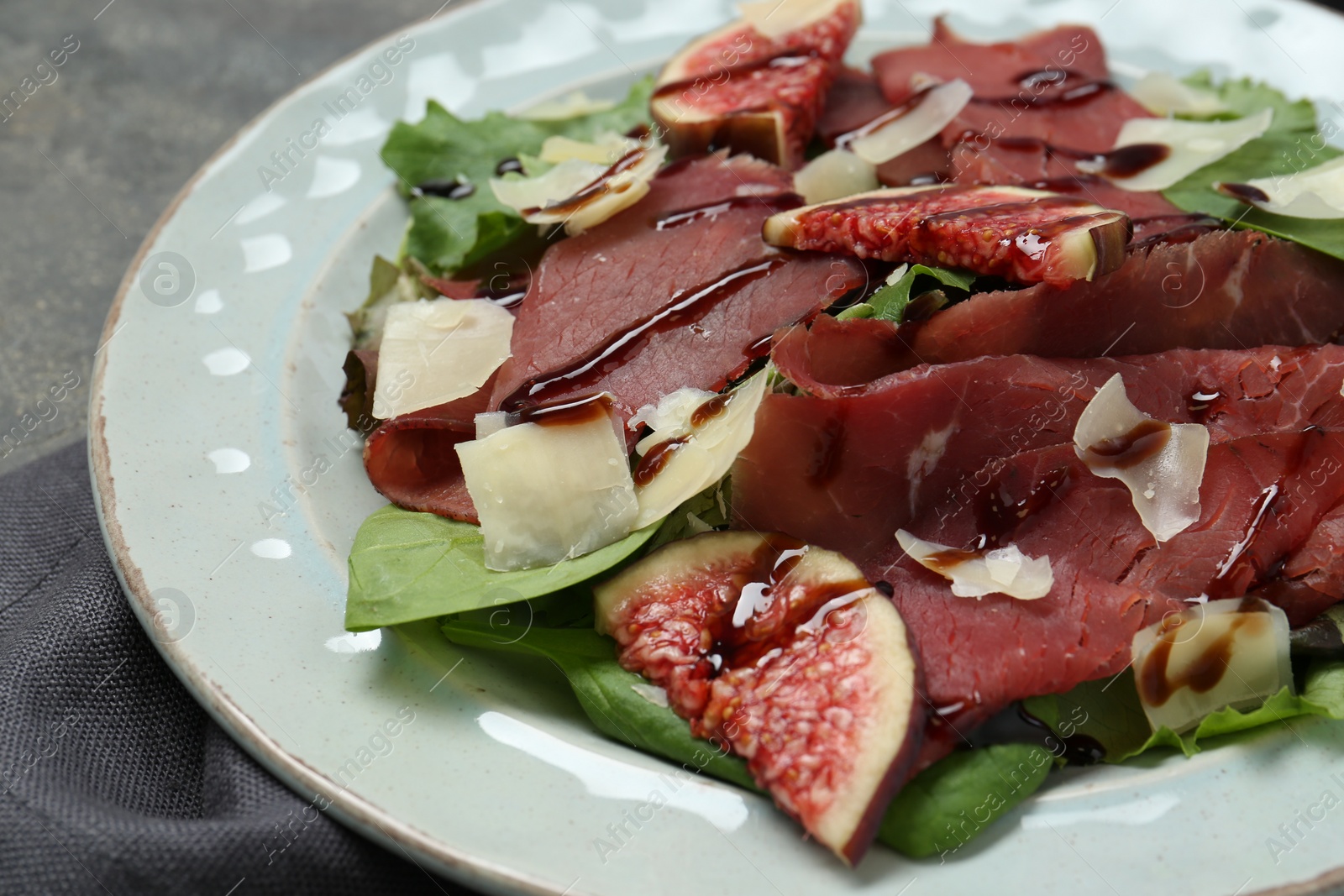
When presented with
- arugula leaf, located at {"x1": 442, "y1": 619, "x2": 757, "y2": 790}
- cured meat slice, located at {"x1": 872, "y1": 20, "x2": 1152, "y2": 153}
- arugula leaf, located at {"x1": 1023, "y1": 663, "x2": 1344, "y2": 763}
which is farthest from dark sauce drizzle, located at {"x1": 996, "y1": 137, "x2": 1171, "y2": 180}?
arugula leaf, located at {"x1": 442, "y1": 619, "x2": 757, "y2": 790}

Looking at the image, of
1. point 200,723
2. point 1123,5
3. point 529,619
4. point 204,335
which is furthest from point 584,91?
point 200,723

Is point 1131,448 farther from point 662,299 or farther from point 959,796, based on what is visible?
point 662,299

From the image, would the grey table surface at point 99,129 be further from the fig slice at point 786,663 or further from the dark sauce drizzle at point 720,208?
the fig slice at point 786,663

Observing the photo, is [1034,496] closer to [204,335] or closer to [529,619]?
[529,619]

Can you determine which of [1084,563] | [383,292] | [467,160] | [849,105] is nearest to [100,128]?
[467,160]

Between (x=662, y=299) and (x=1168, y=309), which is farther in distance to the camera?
(x=662, y=299)

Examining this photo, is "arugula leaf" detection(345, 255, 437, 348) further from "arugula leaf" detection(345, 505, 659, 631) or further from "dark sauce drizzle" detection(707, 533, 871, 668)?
"dark sauce drizzle" detection(707, 533, 871, 668)
